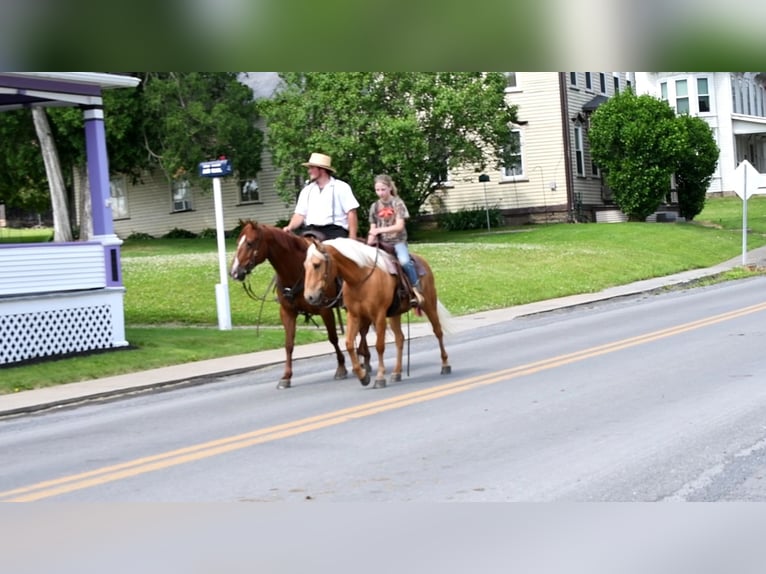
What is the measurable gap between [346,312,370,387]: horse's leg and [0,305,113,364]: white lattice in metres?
6.87

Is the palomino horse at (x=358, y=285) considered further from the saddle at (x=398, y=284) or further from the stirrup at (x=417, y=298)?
the stirrup at (x=417, y=298)

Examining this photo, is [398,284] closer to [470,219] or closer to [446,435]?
[446,435]

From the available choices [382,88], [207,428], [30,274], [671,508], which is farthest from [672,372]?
[382,88]

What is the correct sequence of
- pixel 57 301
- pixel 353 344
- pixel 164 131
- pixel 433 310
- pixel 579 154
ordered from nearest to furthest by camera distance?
pixel 353 344 < pixel 433 310 < pixel 57 301 < pixel 164 131 < pixel 579 154

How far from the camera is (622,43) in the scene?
2.94 meters

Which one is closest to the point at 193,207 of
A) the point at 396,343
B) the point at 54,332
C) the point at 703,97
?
the point at 703,97

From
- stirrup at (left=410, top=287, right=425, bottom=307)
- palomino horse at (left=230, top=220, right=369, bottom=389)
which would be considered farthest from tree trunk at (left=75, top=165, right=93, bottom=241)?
stirrup at (left=410, top=287, right=425, bottom=307)

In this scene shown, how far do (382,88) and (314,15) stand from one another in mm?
41129

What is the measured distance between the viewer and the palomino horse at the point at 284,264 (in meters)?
13.8

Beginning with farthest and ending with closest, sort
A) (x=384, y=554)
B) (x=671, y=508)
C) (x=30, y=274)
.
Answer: (x=30, y=274) < (x=671, y=508) < (x=384, y=554)

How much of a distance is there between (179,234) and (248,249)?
137ft

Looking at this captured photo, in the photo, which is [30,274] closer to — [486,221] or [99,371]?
[99,371]

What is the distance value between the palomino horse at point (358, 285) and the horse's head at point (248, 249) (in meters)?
0.84

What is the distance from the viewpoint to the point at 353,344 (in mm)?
13445
